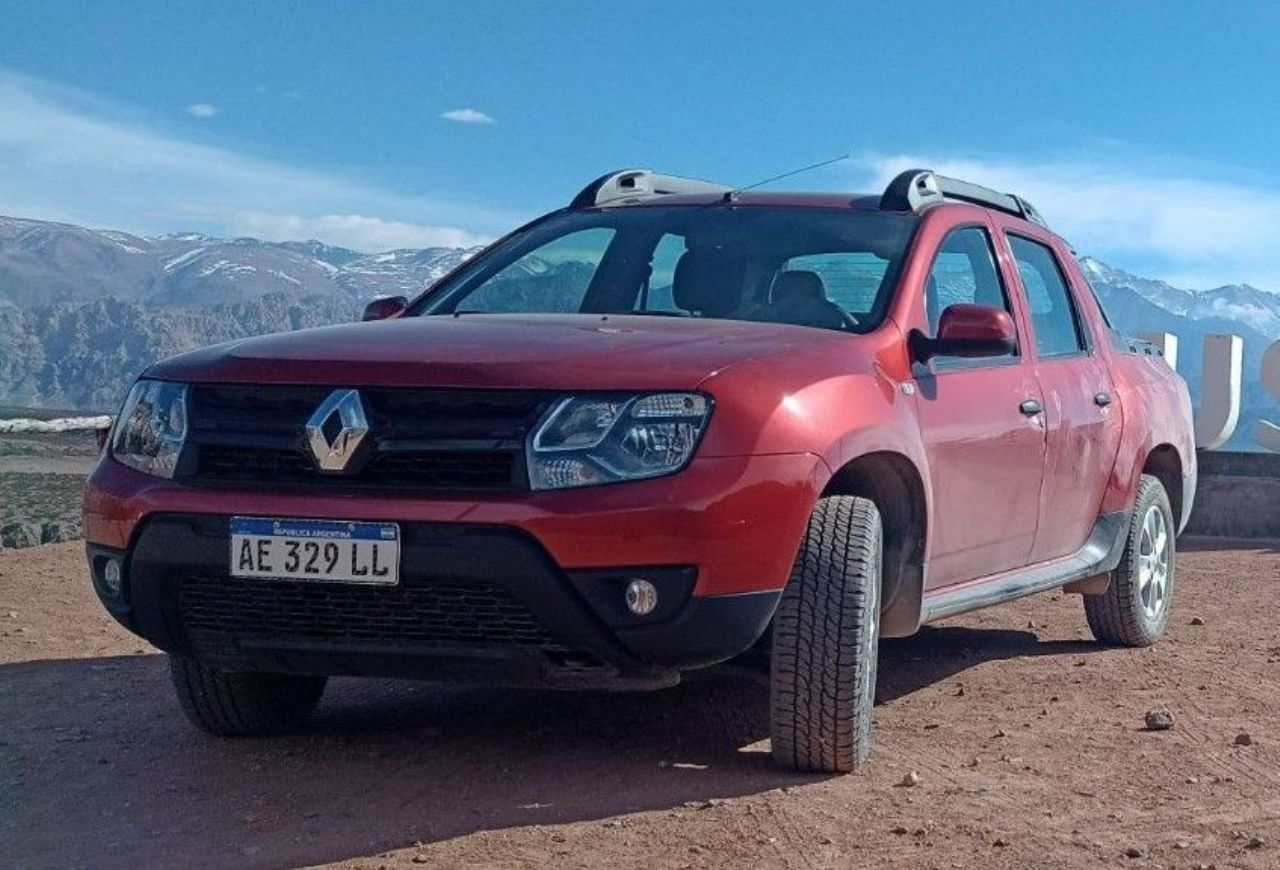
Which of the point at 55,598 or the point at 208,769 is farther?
the point at 55,598

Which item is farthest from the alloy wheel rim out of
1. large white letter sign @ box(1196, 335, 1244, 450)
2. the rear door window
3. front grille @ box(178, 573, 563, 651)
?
large white letter sign @ box(1196, 335, 1244, 450)

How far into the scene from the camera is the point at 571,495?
12.7 ft

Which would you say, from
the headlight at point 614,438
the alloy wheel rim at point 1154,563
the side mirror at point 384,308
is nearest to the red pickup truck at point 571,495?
the headlight at point 614,438

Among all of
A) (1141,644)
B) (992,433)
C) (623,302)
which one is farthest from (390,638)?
(1141,644)

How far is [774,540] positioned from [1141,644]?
350cm

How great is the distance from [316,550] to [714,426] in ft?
3.21

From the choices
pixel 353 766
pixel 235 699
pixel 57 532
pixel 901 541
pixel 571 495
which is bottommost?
pixel 57 532

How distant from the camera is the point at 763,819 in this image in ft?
13.0

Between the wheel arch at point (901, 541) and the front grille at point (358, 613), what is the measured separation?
1.22 metres

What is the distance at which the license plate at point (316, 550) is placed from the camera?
3.88 meters

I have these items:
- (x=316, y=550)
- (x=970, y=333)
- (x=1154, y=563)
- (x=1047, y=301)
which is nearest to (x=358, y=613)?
(x=316, y=550)

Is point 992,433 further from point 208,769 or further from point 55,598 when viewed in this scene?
point 55,598

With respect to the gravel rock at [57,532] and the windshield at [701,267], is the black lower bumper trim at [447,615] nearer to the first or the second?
the windshield at [701,267]

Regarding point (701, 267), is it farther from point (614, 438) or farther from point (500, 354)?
point (614, 438)
